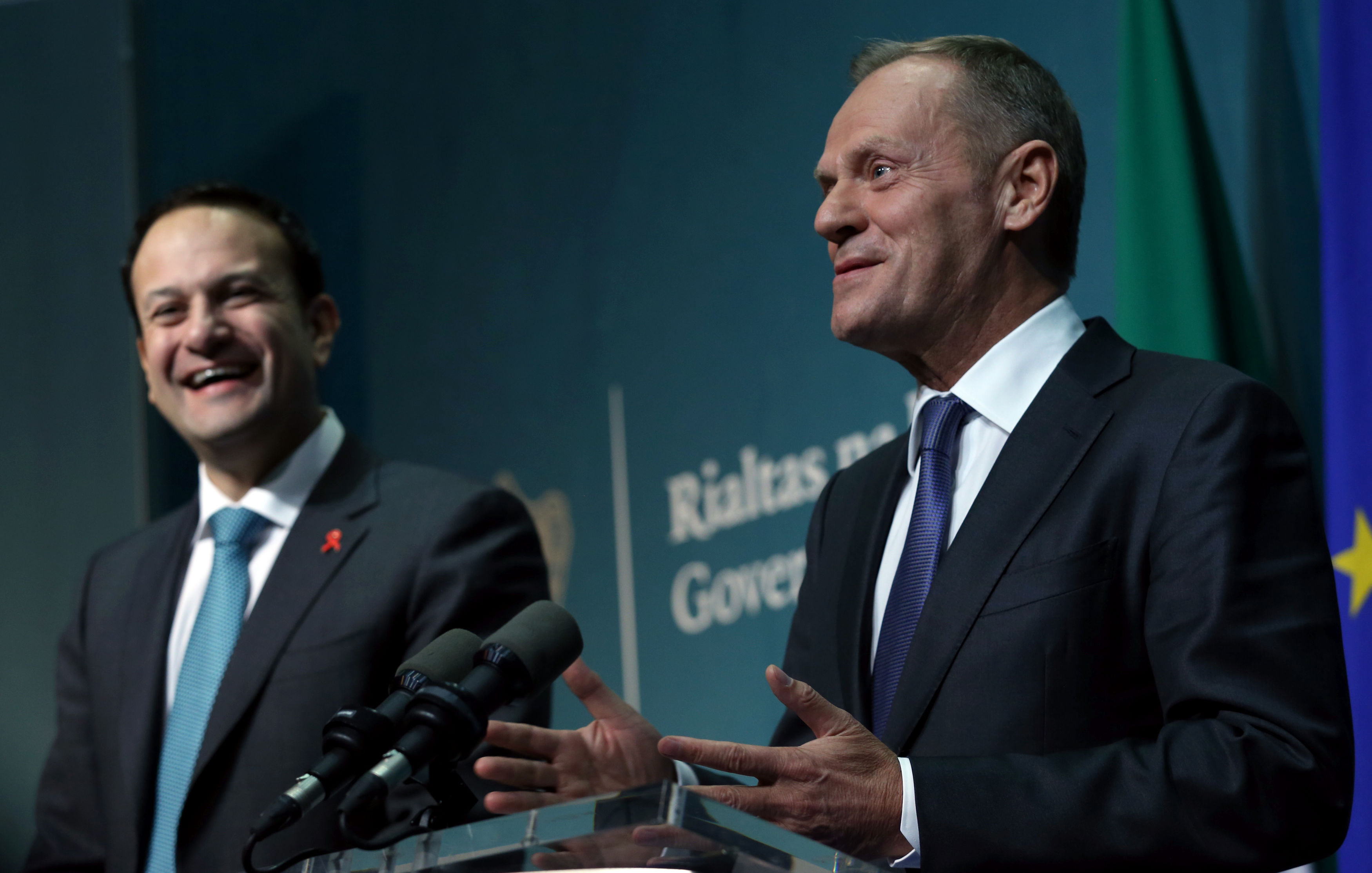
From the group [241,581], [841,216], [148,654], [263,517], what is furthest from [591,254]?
[841,216]

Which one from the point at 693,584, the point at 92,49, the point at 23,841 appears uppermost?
the point at 92,49

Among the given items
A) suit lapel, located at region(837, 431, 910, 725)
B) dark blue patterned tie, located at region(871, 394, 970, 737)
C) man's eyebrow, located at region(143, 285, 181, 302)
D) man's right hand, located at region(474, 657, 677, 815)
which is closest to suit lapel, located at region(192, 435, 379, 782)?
man's eyebrow, located at region(143, 285, 181, 302)

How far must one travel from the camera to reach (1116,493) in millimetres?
1469

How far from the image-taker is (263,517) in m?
2.39

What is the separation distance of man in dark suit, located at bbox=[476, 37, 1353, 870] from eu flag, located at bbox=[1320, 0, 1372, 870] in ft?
2.22

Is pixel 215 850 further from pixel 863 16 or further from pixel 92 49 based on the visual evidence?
pixel 92 49

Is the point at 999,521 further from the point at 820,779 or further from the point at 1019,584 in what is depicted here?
the point at 820,779

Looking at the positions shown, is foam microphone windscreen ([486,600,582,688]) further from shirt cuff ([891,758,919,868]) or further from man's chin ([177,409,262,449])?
man's chin ([177,409,262,449])

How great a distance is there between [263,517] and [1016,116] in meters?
1.51

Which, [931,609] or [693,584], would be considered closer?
[931,609]

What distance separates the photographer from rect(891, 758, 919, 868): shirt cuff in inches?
50.6

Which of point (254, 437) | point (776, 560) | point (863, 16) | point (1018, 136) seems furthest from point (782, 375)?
point (1018, 136)

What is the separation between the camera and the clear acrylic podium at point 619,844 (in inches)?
41.2

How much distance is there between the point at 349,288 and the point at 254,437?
5.99ft
